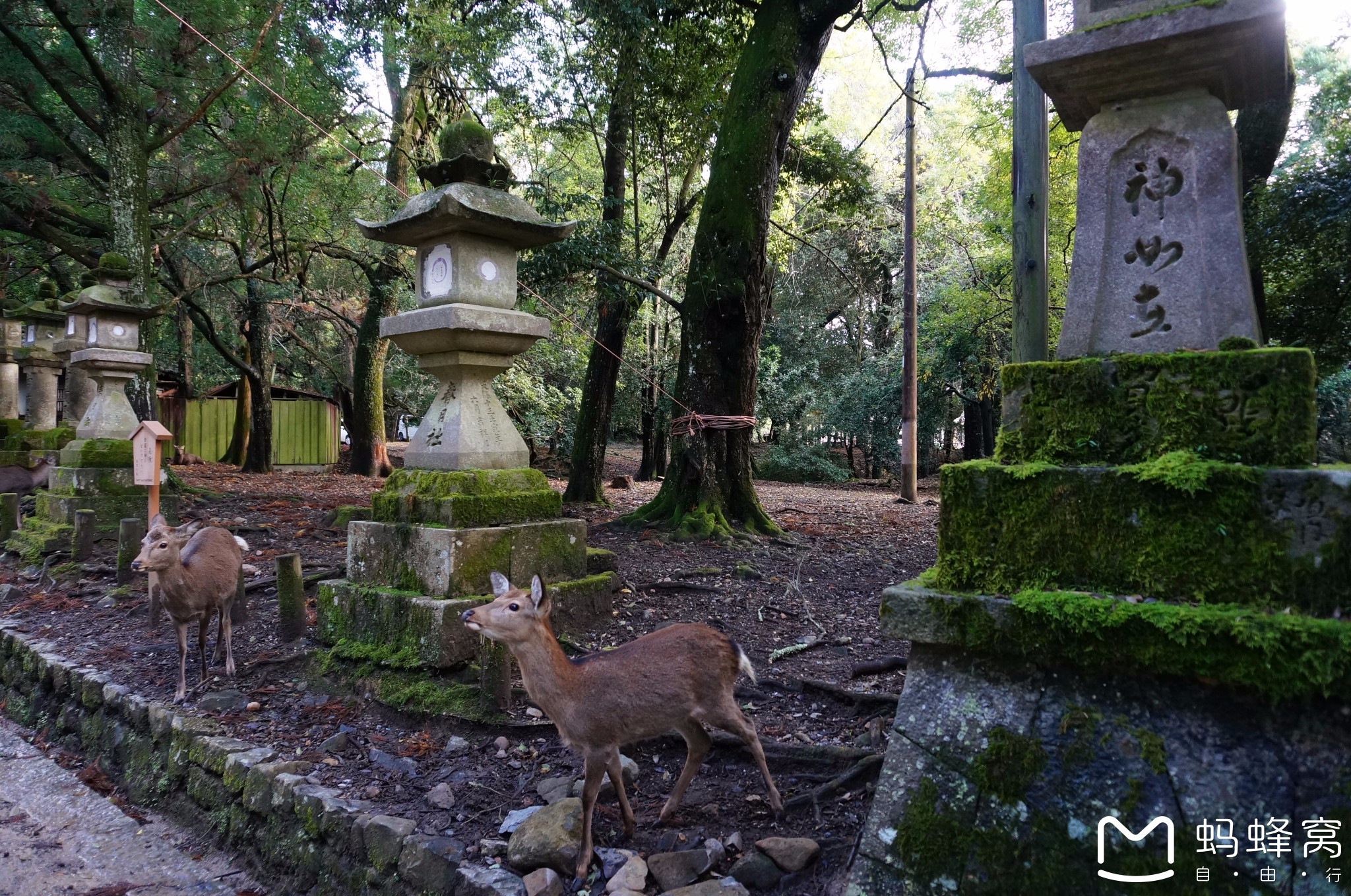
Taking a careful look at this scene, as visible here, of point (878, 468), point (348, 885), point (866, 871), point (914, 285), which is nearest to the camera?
point (866, 871)

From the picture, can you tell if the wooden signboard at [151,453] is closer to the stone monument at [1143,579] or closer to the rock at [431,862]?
the rock at [431,862]

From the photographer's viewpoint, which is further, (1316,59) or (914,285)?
(914,285)

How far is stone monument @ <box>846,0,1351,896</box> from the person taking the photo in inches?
77.3

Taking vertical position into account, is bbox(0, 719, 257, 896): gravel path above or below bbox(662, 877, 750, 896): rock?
below

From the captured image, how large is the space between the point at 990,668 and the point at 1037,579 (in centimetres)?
30

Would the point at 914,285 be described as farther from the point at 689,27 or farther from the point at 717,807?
the point at 717,807

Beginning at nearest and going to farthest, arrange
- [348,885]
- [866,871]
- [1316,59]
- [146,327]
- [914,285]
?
1. [866,871]
2. [348,885]
3. [146,327]
4. [1316,59]
5. [914,285]

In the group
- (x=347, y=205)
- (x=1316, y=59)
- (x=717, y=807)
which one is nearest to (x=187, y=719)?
(x=717, y=807)

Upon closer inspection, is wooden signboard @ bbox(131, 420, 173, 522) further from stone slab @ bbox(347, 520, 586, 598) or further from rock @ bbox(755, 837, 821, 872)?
rock @ bbox(755, 837, 821, 872)

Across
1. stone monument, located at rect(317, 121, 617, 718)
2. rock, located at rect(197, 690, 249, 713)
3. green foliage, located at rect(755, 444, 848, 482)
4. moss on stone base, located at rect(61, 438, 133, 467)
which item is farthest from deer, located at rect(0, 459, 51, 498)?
green foliage, located at rect(755, 444, 848, 482)

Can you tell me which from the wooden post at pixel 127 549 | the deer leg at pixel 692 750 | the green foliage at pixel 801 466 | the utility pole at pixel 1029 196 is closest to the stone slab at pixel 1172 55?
the deer leg at pixel 692 750

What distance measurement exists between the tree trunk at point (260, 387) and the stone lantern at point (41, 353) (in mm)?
4935

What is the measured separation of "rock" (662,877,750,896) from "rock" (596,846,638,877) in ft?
0.87

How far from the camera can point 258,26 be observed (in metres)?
10.3
